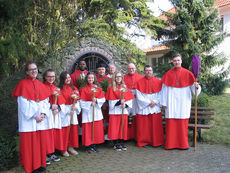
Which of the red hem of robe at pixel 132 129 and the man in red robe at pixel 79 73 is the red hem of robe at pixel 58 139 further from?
the red hem of robe at pixel 132 129

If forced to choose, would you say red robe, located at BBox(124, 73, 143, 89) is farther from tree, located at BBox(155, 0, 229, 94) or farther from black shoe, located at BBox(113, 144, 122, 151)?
tree, located at BBox(155, 0, 229, 94)

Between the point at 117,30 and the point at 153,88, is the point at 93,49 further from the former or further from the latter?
the point at 117,30

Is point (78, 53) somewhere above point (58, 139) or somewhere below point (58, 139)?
above

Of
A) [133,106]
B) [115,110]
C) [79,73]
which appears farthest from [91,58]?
[115,110]

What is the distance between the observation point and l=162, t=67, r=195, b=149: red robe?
5.62 meters

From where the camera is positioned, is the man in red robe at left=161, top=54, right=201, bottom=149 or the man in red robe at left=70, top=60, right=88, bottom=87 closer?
the man in red robe at left=161, top=54, right=201, bottom=149

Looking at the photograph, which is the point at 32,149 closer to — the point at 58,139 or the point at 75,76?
the point at 58,139

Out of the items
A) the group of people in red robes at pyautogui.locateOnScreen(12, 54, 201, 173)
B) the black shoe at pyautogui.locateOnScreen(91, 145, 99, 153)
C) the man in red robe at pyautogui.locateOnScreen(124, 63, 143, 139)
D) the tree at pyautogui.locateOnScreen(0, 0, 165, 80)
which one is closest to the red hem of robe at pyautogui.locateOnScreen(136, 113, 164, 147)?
the group of people in red robes at pyautogui.locateOnScreen(12, 54, 201, 173)

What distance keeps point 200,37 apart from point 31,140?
1031cm

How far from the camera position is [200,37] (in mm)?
11789

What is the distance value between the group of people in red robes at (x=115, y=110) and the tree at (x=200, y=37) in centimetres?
614

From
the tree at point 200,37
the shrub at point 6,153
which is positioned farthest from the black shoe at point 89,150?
the tree at point 200,37

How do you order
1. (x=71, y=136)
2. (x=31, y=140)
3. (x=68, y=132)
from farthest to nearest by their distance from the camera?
(x=71, y=136), (x=68, y=132), (x=31, y=140)

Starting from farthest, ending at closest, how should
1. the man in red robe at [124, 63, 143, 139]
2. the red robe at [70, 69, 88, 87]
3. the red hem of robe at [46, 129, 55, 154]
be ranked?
the red robe at [70, 69, 88, 87], the man in red robe at [124, 63, 143, 139], the red hem of robe at [46, 129, 55, 154]
